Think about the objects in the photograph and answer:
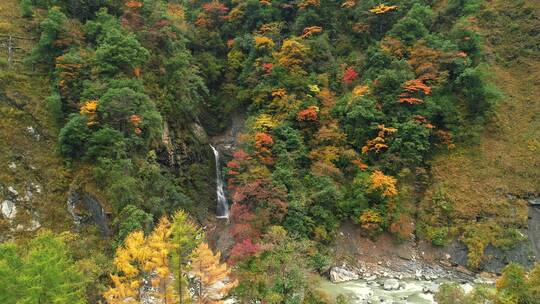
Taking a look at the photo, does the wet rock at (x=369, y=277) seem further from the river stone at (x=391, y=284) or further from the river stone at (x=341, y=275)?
the river stone at (x=391, y=284)

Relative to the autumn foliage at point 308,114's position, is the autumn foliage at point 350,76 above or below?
above

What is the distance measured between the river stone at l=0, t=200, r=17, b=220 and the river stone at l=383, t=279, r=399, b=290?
20.9 m

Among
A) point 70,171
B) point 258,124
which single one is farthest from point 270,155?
point 70,171

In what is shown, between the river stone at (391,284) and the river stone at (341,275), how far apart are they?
6.10 feet

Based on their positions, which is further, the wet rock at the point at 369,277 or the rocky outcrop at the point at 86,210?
the wet rock at the point at 369,277

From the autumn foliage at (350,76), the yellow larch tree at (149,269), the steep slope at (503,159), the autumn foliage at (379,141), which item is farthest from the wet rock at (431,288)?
the autumn foliage at (350,76)

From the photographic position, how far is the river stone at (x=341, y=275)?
23.9 meters

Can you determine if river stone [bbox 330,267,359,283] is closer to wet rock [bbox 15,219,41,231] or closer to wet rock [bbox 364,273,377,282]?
wet rock [bbox 364,273,377,282]

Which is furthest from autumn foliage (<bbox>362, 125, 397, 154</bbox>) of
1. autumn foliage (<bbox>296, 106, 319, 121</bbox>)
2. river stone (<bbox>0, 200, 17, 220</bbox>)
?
river stone (<bbox>0, 200, 17, 220</bbox>)

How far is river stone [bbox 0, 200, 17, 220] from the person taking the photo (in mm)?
20547

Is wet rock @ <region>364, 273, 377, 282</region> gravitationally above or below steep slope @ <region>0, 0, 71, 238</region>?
below

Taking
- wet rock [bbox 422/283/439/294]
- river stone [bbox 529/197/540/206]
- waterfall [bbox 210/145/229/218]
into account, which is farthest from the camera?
waterfall [bbox 210/145/229/218]

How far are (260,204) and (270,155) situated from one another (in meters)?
4.50

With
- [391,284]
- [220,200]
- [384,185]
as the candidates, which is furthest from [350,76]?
[391,284]
